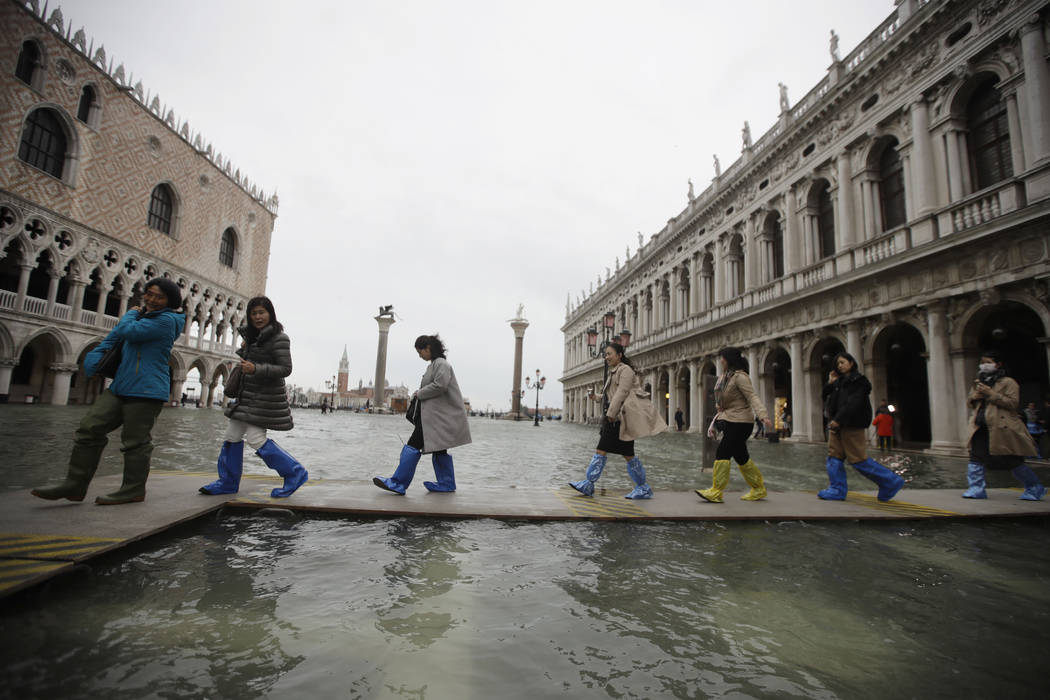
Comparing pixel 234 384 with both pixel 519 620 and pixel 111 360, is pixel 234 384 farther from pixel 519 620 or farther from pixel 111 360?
pixel 519 620

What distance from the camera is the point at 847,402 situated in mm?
5406

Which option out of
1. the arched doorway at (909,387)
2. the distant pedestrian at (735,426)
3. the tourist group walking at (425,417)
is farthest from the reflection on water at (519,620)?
the arched doorway at (909,387)

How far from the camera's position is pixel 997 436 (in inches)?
224

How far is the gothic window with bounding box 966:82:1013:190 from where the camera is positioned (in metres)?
12.5

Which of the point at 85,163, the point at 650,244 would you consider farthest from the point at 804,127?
the point at 85,163

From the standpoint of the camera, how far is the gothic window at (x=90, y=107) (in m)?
24.8

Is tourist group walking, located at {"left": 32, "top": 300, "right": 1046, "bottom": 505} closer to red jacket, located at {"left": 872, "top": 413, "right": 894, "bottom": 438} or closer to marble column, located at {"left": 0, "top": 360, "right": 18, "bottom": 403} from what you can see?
red jacket, located at {"left": 872, "top": 413, "right": 894, "bottom": 438}

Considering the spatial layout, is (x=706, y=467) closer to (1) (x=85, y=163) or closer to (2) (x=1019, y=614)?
(2) (x=1019, y=614)

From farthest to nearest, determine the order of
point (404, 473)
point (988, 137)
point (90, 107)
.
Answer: point (90, 107), point (988, 137), point (404, 473)

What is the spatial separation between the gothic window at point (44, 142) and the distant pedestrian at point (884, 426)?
34899 mm

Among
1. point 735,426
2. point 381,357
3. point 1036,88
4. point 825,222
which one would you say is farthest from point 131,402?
point 381,357

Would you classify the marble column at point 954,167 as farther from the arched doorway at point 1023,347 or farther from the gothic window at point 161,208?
the gothic window at point 161,208

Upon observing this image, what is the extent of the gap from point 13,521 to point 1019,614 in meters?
5.37

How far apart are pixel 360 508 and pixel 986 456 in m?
6.92
